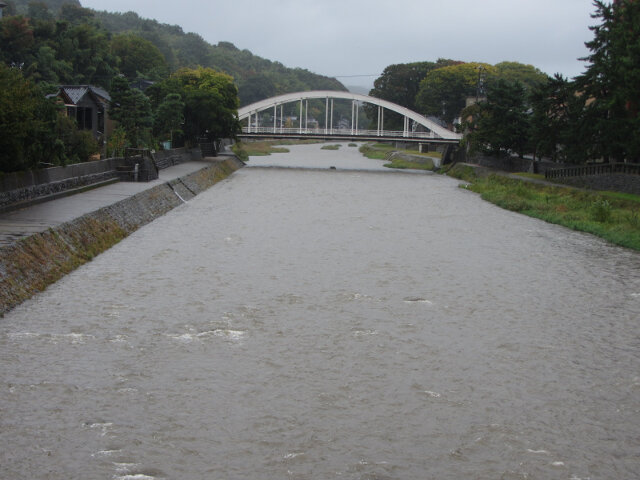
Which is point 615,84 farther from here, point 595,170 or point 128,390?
point 128,390

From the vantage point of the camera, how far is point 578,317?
16.8m

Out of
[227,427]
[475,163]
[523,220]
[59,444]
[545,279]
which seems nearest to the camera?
[59,444]

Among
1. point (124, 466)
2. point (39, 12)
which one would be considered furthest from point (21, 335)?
point (39, 12)

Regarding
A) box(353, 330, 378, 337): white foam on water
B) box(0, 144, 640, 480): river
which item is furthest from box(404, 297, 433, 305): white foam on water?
box(353, 330, 378, 337): white foam on water

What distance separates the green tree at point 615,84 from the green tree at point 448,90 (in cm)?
5860

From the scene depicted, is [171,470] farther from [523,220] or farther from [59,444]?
[523,220]

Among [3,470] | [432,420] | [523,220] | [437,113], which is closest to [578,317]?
[432,420]

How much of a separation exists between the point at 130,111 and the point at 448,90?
213 feet

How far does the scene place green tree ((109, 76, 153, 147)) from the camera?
147ft

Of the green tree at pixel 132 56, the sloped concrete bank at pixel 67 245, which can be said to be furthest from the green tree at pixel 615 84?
the green tree at pixel 132 56

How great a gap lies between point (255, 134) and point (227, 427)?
211ft

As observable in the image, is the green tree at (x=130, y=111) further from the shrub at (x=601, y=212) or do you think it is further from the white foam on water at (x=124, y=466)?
the white foam on water at (x=124, y=466)

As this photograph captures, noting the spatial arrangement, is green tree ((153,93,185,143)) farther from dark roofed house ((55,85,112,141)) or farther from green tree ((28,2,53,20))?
green tree ((28,2,53,20))

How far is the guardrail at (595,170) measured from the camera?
38722 mm
